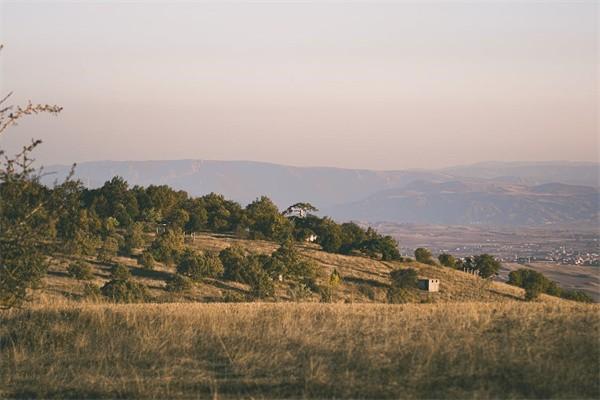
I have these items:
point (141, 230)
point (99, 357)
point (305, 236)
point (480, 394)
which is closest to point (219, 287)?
point (141, 230)

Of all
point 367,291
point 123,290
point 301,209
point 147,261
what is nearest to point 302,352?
point 123,290

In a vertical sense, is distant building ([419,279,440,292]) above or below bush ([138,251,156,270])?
below

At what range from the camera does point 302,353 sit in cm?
1316

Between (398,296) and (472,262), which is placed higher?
(472,262)

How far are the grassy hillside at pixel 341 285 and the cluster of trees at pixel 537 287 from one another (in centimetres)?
120

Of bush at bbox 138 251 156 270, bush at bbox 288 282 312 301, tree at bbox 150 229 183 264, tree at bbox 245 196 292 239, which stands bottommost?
bush at bbox 288 282 312 301

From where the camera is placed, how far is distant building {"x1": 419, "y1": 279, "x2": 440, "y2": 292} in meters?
56.4

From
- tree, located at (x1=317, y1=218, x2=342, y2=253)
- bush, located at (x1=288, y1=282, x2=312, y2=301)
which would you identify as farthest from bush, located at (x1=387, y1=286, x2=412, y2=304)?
tree, located at (x1=317, y1=218, x2=342, y2=253)

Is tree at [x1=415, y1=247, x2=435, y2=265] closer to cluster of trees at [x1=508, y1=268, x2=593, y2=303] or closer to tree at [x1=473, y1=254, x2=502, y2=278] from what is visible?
tree at [x1=473, y1=254, x2=502, y2=278]

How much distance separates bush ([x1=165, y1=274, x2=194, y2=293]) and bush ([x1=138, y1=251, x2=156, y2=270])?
5398 millimetres

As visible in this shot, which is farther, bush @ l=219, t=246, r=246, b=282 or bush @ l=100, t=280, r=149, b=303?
bush @ l=219, t=246, r=246, b=282

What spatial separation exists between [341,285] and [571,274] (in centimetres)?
6595

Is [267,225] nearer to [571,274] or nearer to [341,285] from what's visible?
[341,285]

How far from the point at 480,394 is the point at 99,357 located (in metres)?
6.56
